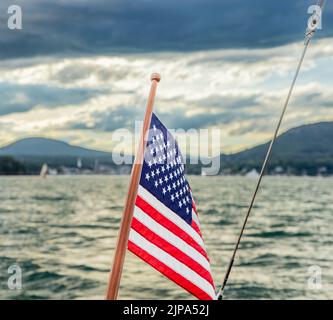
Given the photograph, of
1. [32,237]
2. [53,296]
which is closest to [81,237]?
[32,237]

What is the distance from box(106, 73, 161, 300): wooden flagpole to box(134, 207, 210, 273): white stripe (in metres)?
0.18

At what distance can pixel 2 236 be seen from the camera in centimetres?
4788

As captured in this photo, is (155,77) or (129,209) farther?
(155,77)

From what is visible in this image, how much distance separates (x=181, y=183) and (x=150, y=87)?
839mm

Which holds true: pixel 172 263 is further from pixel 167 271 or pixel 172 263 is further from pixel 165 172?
pixel 165 172

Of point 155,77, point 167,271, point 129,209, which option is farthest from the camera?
point 167,271

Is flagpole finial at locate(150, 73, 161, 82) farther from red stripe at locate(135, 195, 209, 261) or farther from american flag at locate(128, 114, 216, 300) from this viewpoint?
red stripe at locate(135, 195, 209, 261)

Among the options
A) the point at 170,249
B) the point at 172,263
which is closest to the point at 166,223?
the point at 170,249

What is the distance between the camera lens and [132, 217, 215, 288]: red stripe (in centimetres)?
457

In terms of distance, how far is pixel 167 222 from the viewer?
4.78 metres

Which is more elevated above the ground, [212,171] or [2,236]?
[212,171]

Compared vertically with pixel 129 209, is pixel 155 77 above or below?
above

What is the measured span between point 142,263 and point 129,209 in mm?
27554
